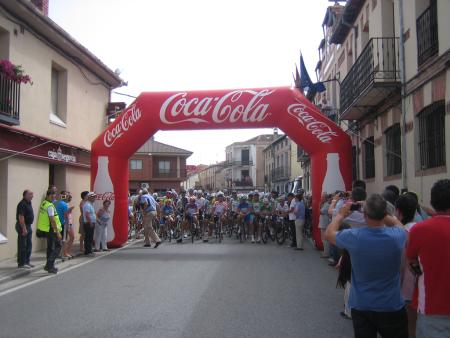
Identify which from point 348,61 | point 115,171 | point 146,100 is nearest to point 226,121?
point 146,100

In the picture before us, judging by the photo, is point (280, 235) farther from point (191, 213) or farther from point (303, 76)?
point (303, 76)

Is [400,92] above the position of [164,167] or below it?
below

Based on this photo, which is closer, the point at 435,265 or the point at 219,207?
the point at 435,265

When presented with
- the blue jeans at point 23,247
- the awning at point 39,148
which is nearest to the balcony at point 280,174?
the awning at point 39,148

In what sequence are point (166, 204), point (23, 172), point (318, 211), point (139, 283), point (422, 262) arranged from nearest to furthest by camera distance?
point (422, 262) → point (139, 283) → point (23, 172) → point (318, 211) → point (166, 204)

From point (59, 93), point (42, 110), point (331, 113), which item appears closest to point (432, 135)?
point (42, 110)

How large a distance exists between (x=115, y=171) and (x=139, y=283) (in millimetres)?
6222

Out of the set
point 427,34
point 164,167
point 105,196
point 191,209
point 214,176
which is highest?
point 427,34

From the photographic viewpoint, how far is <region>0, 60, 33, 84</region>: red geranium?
454 inches

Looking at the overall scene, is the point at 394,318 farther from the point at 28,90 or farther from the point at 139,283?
the point at 28,90

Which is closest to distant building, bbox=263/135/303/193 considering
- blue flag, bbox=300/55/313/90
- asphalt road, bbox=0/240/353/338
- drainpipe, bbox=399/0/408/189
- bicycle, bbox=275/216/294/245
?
blue flag, bbox=300/55/313/90

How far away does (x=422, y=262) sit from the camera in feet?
11.4

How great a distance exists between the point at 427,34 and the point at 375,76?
2730 millimetres

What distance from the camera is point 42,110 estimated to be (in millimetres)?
14234
